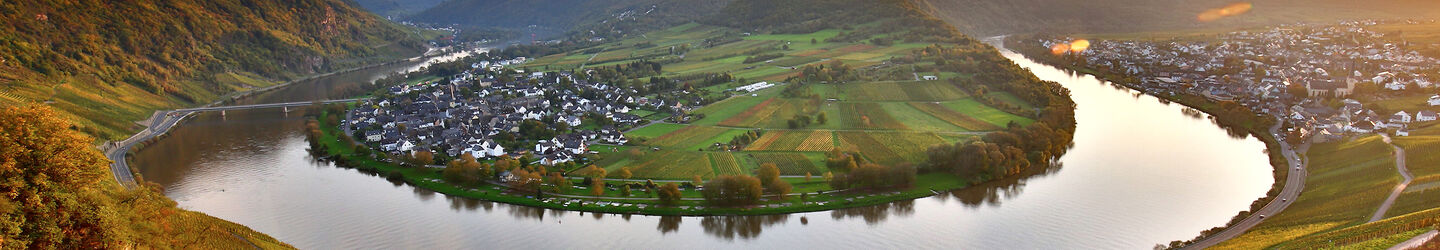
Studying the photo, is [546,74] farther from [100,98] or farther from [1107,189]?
[1107,189]

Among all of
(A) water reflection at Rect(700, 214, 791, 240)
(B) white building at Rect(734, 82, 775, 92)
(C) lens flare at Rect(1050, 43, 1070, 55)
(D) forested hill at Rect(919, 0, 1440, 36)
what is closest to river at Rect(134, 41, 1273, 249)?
(A) water reflection at Rect(700, 214, 791, 240)

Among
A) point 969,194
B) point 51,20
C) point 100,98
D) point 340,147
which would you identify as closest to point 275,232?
point 340,147

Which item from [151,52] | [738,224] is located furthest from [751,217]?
A: [151,52]

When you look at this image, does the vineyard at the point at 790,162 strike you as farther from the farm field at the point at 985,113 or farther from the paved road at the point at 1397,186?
the paved road at the point at 1397,186

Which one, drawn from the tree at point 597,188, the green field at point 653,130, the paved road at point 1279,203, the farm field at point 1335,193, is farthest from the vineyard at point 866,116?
the farm field at point 1335,193

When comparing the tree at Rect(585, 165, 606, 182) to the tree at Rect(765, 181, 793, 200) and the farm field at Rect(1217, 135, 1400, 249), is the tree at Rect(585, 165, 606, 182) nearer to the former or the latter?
the tree at Rect(765, 181, 793, 200)

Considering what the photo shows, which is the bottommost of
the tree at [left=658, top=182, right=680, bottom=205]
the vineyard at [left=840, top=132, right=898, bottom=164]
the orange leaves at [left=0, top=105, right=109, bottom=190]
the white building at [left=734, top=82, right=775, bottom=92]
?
the tree at [left=658, top=182, right=680, bottom=205]
